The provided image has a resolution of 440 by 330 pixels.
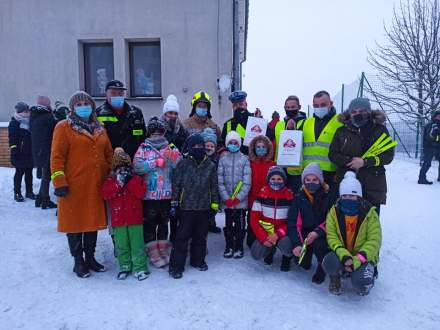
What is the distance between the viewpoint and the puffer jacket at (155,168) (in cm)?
394

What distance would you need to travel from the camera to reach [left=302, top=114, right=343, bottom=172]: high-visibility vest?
13.6ft

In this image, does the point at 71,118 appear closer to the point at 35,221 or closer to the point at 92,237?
the point at 92,237

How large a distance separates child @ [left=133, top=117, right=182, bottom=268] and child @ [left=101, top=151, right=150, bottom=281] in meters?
0.14

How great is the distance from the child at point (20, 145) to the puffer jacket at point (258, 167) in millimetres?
4696

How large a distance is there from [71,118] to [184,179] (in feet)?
4.57

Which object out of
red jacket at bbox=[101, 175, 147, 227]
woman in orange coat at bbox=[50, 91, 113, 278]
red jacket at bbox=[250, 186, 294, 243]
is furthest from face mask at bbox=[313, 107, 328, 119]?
woman in orange coat at bbox=[50, 91, 113, 278]

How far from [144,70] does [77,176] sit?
20.5 ft

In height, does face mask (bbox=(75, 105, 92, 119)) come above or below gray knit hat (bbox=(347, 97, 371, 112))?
below

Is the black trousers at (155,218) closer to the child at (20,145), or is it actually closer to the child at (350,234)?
the child at (350,234)

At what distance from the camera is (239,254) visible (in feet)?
14.4

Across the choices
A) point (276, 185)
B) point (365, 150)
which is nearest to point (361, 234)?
point (365, 150)

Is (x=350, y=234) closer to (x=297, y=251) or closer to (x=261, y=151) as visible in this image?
(x=297, y=251)

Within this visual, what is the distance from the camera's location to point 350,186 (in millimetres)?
3613

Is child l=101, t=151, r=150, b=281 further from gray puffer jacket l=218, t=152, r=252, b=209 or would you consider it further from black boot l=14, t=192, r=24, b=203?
black boot l=14, t=192, r=24, b=203
